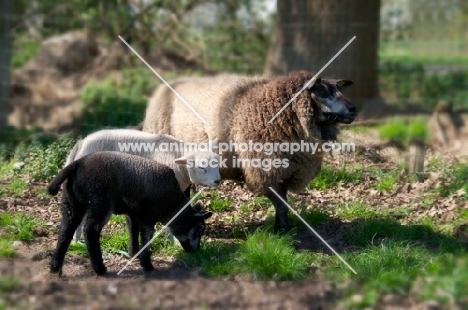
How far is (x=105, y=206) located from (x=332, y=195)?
A: 11.0 feet

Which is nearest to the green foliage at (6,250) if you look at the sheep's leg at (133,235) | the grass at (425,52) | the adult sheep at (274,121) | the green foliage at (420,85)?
the sheep's leg at (133,235)

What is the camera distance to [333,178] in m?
8.66

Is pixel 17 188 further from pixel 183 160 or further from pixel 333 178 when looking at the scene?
pixel 333 178

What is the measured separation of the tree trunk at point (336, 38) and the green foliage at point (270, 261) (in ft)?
14.6

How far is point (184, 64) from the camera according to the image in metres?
13.0

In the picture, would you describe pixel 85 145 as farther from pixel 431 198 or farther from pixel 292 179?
pixel 431 198

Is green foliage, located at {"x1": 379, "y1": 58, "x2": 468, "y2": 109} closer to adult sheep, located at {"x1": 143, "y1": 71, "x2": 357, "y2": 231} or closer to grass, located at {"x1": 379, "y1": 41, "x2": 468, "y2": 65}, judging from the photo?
grass, located at {"x1": 379, "y1": 41, "x2": 468, "y2": 65}

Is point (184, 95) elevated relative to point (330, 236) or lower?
elevated

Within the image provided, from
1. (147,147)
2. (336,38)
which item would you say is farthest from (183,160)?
(336,38)

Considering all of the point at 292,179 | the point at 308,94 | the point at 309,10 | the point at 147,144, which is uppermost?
the point at 309,10

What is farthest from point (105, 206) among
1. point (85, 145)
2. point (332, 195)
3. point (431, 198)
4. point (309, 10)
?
point (309, 10)

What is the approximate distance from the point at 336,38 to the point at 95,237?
18.7 ft

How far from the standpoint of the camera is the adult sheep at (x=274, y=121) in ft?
23.0

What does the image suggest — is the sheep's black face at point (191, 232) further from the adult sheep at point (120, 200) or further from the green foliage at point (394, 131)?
the green foliage at point (394, 131)
